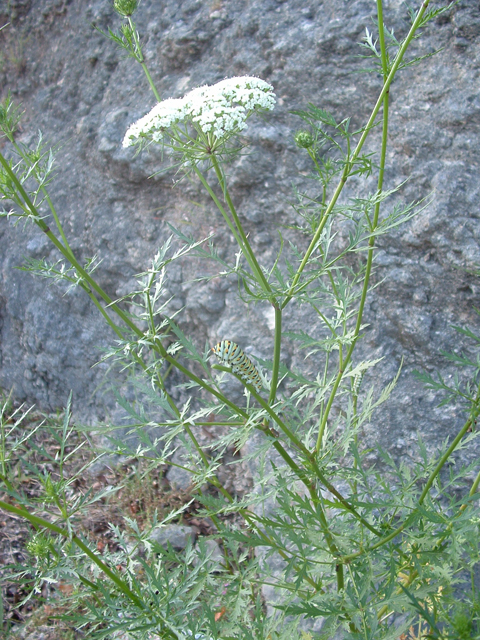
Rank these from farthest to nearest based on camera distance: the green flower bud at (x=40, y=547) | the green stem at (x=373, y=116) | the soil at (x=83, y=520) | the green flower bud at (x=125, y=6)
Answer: the soil at (x=83, y=520) → the green flower bud at (x=125, y=6) → the green flower bud at (x=40, y=547) → the green stem at (x=373, y=116)

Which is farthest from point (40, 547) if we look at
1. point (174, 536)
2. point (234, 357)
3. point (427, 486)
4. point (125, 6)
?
point (125, 6)

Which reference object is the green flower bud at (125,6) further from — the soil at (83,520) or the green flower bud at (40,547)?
the soil at (83,520)

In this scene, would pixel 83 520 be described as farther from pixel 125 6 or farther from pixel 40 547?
pixel 125 6

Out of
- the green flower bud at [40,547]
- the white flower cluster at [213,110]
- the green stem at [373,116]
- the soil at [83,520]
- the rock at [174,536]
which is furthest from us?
the rock at [174,536]

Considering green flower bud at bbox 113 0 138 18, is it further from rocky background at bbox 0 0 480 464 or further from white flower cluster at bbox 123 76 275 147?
rocky background at bbox 0 0 480 464

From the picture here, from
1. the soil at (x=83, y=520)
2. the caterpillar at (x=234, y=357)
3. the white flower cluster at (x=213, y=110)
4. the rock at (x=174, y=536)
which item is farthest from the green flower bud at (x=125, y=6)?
the rock at (x=174, y=536)

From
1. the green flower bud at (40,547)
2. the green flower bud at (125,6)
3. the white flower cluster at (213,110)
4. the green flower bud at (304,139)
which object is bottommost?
the green flower bud at (40,547)
